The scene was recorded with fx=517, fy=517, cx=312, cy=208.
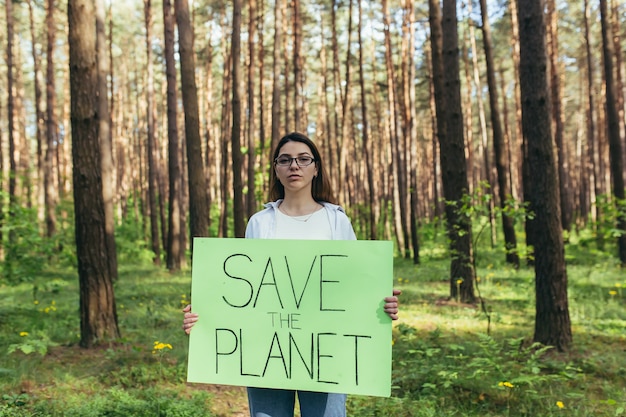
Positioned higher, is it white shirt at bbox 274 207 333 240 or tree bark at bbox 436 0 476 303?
tree bark at bbox 436 0 476 303

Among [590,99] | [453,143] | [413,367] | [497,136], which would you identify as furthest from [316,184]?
[590,99]

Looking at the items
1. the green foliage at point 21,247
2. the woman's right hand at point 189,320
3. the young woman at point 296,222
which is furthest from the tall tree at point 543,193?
the green foliage at point 21,247

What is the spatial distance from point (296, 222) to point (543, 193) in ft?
13.5

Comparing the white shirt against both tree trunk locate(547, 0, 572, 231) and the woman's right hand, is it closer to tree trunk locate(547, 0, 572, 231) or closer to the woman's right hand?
the woman's right hand

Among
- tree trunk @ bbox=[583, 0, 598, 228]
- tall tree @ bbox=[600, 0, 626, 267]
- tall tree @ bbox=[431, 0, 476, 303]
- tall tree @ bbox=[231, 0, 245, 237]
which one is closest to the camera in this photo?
tall tree @ bbox=[431, 0, 476, 303]

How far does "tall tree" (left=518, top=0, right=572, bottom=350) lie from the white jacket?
388 centimetres

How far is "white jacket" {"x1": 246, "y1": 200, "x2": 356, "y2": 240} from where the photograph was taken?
8.11ft

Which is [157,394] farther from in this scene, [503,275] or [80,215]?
[503,275]

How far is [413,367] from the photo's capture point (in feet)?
17.7

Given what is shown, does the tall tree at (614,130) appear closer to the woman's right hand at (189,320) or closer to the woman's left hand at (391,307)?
the woman's left hand at (391,307)

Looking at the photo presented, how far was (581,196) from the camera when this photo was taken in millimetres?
28875

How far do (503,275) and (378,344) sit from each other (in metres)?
10.6

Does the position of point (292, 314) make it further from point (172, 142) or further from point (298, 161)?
point (172, 142)

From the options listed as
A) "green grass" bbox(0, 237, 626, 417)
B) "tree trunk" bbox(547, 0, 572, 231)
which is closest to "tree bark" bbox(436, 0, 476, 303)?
"green grass" bbox(0, 237, 626, 417)
